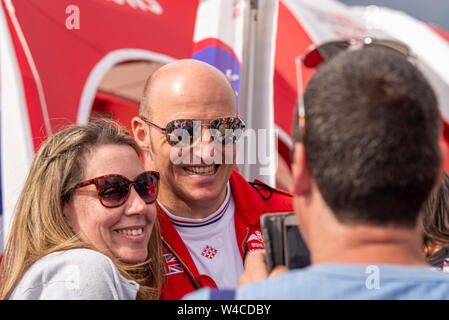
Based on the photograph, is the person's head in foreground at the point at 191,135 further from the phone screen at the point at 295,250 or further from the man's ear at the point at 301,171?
the man's ear at the point at 301,171

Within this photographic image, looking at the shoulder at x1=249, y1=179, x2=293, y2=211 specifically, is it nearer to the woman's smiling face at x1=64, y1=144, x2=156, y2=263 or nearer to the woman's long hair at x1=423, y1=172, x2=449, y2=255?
the woman's long hair at x1=423, y1=172, x2=449, y2=255

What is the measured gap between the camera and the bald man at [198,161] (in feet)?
5.67

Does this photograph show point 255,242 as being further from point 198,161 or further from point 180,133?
point 180,133

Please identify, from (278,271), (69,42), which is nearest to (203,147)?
(278,271)

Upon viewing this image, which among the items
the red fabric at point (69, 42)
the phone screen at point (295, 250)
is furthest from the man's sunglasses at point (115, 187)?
the red fabric at point (69, 42)

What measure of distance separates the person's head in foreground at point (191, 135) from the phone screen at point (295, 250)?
856 mm

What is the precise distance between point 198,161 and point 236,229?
300mm

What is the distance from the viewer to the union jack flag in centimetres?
156

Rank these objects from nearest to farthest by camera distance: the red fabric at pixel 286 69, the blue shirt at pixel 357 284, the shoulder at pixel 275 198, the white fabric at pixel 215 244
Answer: the blue shirt at pixel 357 284 → the white fabric at pixel 215 244 → the shoulder at pixel 275 198 → the red fabric at pixel 286 69

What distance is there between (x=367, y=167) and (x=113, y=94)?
5.37 m

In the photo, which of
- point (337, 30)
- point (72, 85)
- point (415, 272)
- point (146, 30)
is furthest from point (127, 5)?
point (415, 272)

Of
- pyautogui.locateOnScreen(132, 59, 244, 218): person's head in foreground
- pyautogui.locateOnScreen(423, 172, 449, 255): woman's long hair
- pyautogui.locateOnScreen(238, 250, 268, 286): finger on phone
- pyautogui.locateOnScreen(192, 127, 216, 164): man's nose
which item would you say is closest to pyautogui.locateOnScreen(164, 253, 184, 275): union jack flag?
pyautogui.locateOnScreen(132, 59, 244, 218): person's head in foreground

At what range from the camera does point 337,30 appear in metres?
4.28
